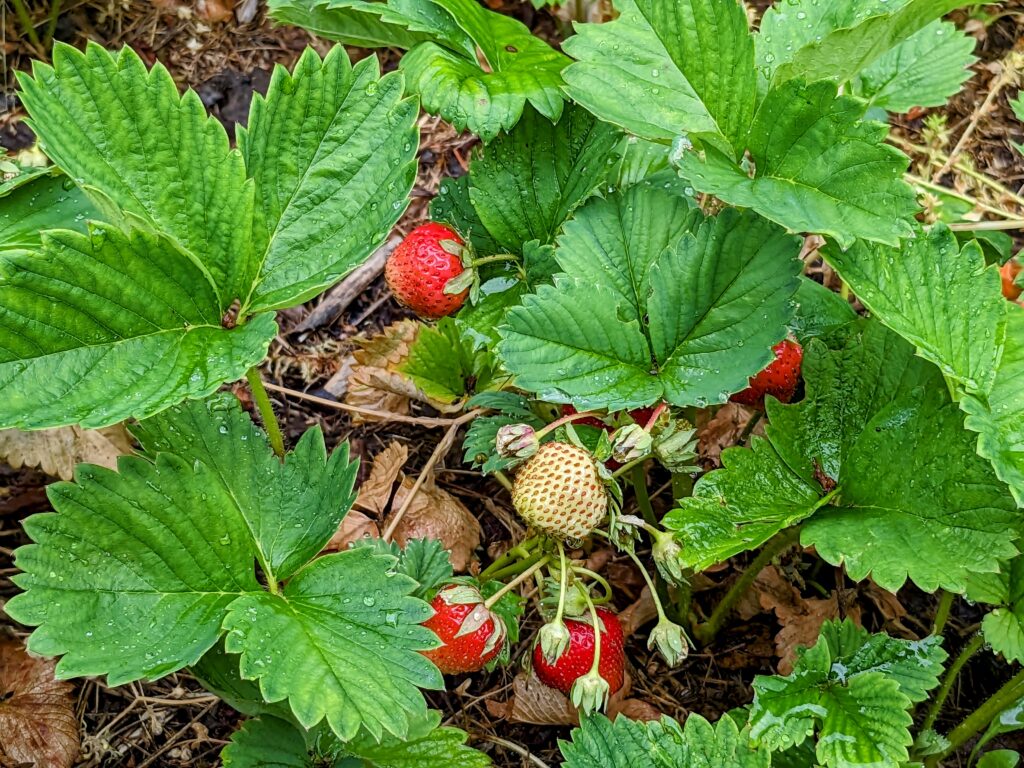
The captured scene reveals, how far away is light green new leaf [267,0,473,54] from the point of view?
5.15 feet

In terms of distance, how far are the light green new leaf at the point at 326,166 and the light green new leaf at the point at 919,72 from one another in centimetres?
109

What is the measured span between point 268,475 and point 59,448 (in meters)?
0.81

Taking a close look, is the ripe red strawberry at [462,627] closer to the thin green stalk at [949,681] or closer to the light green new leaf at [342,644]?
the light green new leaf at [342,644]

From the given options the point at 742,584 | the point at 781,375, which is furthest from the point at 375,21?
the point at 742,584

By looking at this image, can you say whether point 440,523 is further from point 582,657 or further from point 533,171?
point 533,171

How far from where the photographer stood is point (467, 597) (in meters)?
1.40

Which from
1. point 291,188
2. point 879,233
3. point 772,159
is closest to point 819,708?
point 879,233

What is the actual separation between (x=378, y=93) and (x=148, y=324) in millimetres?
498

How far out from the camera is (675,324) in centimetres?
145

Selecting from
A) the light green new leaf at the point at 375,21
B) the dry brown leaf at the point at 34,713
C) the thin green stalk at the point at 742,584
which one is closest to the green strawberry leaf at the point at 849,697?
the thin green stalk at the point at 742,584

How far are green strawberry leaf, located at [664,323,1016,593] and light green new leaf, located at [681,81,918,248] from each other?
0.28 meters

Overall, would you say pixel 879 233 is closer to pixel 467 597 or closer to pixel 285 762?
pixel 467 597

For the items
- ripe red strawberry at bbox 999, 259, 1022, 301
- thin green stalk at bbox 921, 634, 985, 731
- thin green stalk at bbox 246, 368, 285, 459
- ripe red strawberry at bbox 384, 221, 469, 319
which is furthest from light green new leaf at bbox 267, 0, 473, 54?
thin green stalk at bbox 921, 634, 985, 731

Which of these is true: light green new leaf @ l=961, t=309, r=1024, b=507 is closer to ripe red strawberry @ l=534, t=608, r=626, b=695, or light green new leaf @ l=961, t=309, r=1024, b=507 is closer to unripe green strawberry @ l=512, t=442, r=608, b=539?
unripe green strawberry @ l=512, t=442, r=608, b=539
